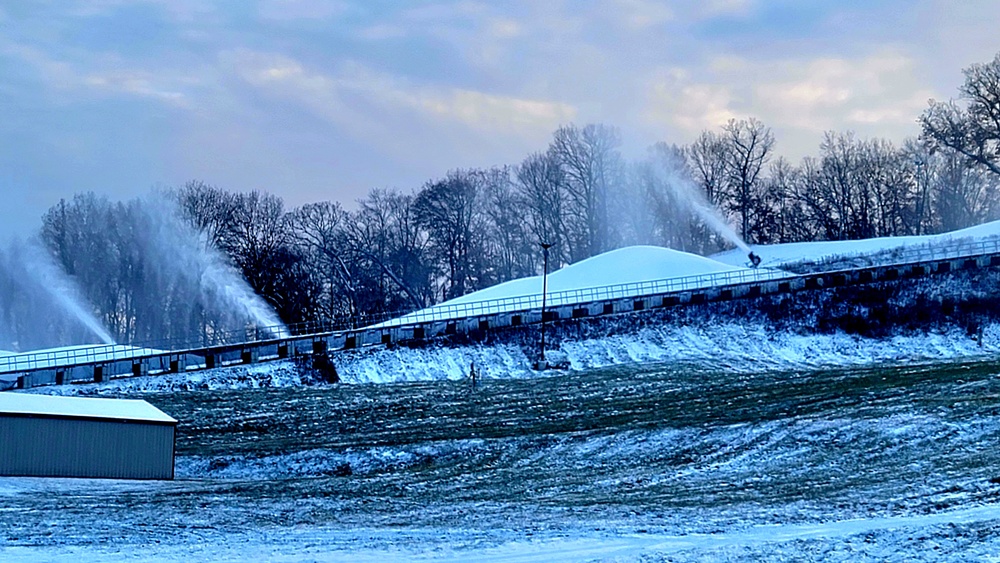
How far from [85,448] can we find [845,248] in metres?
69.9

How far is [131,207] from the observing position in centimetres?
10300

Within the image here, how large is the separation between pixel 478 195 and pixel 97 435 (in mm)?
81865

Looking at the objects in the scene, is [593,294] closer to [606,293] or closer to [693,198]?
[606,293]

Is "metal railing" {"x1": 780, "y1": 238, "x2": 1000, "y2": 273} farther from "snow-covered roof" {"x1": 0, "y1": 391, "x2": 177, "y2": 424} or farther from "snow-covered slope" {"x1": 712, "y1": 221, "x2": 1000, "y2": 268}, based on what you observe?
"snow-covered roof" {"x1": 0, "y1": 391, "x2": 177, "y2": 424}

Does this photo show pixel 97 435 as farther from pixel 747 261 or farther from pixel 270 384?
pixel 747 261

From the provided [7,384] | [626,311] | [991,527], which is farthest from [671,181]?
[991,527]

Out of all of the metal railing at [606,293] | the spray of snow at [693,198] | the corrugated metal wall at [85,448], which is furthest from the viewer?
the spray of snow at [693,198]

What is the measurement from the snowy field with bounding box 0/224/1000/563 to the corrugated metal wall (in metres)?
1.52

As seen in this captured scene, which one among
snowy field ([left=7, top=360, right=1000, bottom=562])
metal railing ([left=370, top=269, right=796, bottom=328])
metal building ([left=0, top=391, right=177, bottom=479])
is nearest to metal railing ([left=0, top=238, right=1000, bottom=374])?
metal railing ([left=370, top=269, right=796, bottom=328])

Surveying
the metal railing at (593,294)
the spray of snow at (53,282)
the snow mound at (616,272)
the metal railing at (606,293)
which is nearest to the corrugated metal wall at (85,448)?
the metal railing at (606,293)

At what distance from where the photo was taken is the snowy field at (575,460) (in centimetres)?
1925

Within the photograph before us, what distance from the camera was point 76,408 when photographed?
36812 millimetres

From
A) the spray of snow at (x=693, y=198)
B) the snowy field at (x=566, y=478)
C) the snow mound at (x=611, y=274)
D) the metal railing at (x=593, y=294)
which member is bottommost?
the snowy field at (x=566, y=478)

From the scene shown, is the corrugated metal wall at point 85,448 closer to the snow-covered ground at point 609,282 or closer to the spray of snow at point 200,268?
the snow-covered ground at point 609,282
